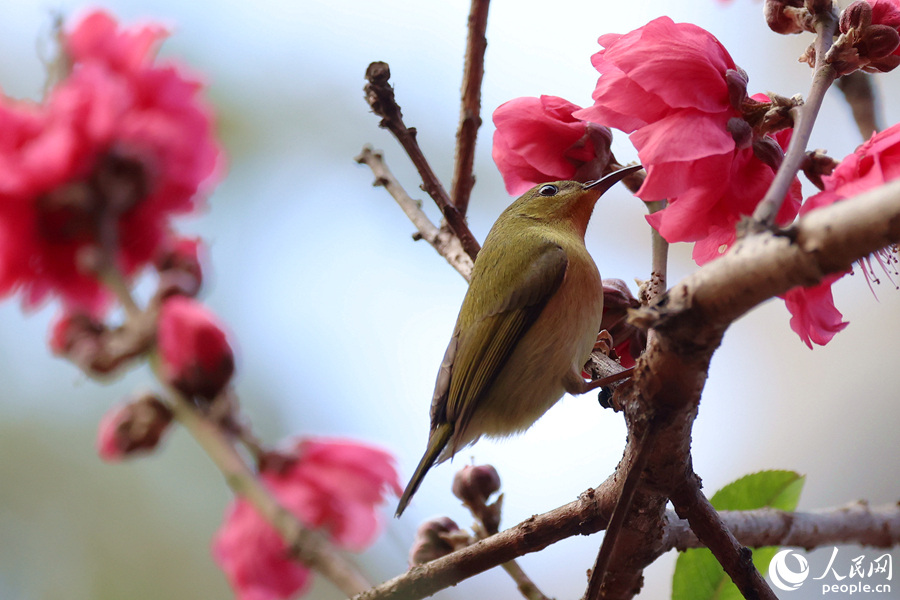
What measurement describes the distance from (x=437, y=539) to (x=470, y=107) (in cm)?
104

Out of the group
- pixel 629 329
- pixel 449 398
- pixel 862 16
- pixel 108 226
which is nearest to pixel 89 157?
pixel 108 226

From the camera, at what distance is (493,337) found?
6.88ft

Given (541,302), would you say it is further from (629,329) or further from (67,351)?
(67,351)

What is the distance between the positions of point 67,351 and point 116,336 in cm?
5

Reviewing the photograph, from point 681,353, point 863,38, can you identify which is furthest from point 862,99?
point 681,353

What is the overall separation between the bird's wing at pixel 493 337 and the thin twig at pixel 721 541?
0.92 metres

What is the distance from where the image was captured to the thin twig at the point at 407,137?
1.63 metres

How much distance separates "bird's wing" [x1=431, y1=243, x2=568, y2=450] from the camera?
79.9 inches

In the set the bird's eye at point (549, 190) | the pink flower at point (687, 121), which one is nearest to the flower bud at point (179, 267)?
the pink flower at point (687, 121)

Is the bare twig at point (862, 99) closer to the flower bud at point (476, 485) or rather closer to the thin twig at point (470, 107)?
the thin twig at point (470, 107)

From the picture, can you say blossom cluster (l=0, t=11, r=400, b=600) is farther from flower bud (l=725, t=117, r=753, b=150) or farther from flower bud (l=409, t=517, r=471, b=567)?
flower bud (l=409, t=517, r=471, b=567)

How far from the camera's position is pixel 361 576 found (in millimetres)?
463

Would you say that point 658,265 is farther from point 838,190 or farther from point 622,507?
point 622,507

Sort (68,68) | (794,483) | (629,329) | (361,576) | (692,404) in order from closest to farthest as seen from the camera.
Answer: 1. (361,576)
2. (68,68)
3. (692,404)
4. (629,329)
5. (794,483)
